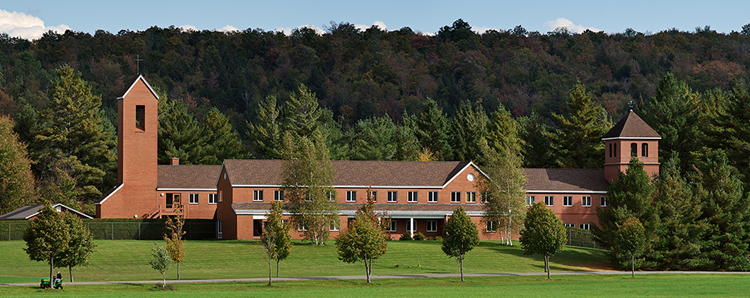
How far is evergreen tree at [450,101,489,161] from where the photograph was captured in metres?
104

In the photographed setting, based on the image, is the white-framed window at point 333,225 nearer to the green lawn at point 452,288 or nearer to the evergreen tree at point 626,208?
the evergreen tree at point 626,208

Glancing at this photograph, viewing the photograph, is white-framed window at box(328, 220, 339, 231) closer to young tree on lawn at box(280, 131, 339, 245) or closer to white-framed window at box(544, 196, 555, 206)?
young tree on lawn at box(280, 131, 339, 245)

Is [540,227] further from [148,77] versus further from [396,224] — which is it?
[148,77]

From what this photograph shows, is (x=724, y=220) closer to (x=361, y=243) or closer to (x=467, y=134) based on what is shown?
(x=361, y=243)

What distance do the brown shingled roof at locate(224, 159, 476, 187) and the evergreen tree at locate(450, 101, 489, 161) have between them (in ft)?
64.7

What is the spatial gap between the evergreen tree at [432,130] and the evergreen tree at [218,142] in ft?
80.3

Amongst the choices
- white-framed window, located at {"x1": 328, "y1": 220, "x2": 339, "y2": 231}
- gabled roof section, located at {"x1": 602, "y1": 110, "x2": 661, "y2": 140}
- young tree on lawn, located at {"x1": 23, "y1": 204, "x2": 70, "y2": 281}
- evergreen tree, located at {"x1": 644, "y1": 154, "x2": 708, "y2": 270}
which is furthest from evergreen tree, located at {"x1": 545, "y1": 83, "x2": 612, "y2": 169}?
young tree on lawn, located at {"x1": 23, "y1": 204, "x2": 70, "y2": 281}

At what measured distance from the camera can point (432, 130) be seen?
114 meters

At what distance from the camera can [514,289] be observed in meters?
44.9

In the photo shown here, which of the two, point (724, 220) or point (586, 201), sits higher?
point (586, 201)

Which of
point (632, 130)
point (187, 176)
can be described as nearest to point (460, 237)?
point (632, 130)

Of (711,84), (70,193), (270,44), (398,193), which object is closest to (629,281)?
(398,193)

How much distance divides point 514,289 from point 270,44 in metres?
157

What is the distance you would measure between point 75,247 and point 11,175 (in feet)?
145
